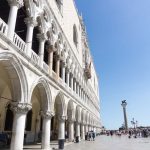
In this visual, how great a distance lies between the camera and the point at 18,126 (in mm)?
8000

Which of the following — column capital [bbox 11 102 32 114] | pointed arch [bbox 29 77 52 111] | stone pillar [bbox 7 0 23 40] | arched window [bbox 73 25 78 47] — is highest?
arched window [bbox 73 25 78 47]

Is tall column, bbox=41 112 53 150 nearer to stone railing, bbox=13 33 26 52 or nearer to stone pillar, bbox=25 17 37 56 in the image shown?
stone pillar, bbox=25 17 37 56

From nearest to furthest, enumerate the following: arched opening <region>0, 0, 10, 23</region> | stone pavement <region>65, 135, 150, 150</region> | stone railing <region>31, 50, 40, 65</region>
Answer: stone railing <region>31, 50, 40, 65</region>
arched opening <region>0, 0, 10, 23</region>
stone pavement <region>65, 135, 150, 150</region>

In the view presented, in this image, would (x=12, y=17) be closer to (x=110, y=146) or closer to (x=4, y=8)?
(x=4, y=8)

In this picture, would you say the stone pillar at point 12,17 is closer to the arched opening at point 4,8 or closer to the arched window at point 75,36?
the arched opening at point 4,8

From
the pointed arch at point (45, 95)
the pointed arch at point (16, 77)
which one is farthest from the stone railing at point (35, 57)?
the pointed arch at point (16, 77)

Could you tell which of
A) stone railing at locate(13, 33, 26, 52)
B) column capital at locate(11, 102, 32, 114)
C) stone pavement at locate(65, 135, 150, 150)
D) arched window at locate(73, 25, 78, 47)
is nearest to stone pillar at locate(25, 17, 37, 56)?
stone railing at locate(13, 33, 26, 52)

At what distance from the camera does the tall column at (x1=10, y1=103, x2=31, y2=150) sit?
305 inches

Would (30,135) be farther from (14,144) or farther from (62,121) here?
(14,144)

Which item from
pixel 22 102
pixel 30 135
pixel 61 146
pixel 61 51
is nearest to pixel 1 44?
pixel 22 102

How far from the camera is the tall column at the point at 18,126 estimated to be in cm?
776

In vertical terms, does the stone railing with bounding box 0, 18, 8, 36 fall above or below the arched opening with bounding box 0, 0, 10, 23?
below

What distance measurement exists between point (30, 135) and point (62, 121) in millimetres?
3915

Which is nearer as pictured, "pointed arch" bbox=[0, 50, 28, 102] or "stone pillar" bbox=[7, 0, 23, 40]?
"pointed arch" bbox=[0, 50, 28, 102]
